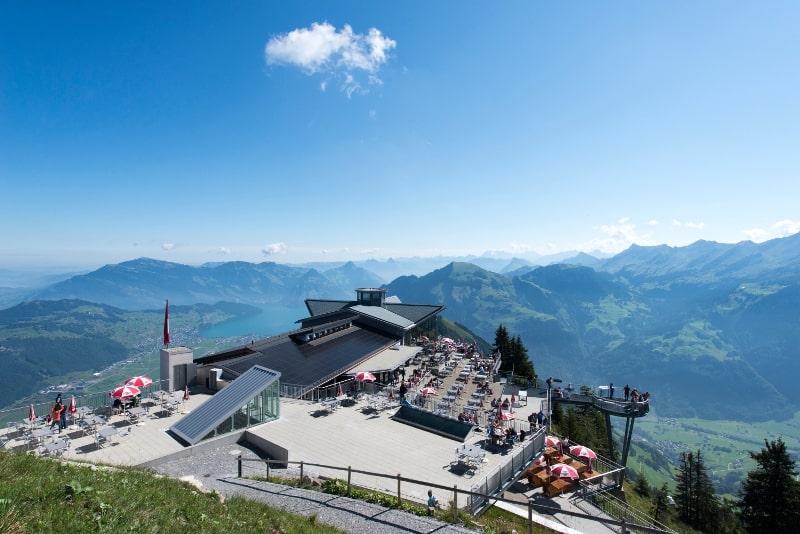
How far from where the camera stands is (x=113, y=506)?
24.1ft

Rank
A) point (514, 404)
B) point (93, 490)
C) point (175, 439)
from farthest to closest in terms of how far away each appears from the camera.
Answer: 1. point (514, 404)
2. point (175, 439)
3. point (93, 490)

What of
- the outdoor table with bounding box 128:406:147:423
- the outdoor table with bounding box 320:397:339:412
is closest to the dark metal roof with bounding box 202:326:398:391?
the outdoor table with bounding box 320:397:339:412

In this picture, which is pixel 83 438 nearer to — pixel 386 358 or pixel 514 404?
pixel 386 358

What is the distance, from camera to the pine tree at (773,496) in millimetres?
31422

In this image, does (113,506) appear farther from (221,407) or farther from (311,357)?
(311,357)

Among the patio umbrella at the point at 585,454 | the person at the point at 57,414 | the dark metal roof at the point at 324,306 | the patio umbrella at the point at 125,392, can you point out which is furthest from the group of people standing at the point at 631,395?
the person at the point at 57,414

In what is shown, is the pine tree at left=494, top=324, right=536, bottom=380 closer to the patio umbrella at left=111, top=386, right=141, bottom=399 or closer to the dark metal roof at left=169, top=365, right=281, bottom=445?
the dark metal roof at left=169, top=365, right=281, bottom=445

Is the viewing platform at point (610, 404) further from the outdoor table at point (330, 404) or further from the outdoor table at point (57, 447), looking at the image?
the outdoor table at point (57, 447)

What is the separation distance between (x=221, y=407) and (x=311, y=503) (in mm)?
9514

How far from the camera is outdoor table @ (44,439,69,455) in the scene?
55.0 ft

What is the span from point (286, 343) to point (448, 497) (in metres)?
25.9

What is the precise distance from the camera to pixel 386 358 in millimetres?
37719

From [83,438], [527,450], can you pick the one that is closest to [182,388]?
[83,438]

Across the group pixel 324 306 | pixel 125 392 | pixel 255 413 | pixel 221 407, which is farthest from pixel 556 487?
pixel 324 306
